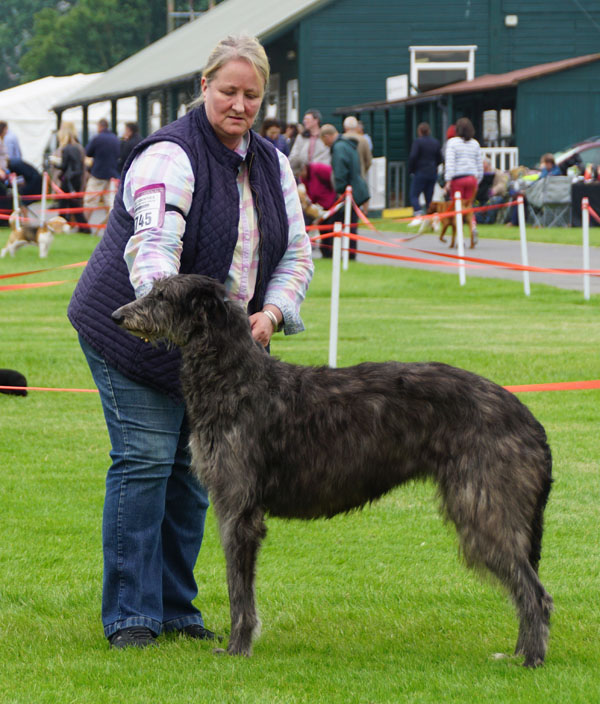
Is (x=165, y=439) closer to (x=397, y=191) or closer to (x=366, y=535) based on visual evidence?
(x=366, y=535)

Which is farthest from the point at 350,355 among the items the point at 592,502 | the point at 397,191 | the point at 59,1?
the point at 59,1

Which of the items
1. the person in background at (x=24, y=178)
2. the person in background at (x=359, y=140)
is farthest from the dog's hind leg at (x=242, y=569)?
the person in background at (x=24, y=178)

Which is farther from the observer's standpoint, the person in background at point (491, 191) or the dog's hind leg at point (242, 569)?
the person in background at point (491, 191)

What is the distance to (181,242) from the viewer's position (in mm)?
4504

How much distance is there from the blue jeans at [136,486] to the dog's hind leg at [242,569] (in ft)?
1.26

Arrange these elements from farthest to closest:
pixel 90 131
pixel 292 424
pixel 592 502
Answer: pixel 90 131 < pixel 592 502 < pixel 292 424

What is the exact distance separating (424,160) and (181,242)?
25.3 m

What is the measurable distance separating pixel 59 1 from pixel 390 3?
80.1 meters

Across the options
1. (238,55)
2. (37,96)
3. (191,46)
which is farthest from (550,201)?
(37,96)

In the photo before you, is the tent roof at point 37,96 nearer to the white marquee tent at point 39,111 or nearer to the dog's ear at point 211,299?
the white marquee tent at point 39,111

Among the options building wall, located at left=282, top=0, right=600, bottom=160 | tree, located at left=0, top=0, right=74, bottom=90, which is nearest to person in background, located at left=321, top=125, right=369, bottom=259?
building wall, located at left=282, top=0, right=600, bottom=160

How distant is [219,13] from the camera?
55.6m

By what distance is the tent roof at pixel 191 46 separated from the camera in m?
37.0

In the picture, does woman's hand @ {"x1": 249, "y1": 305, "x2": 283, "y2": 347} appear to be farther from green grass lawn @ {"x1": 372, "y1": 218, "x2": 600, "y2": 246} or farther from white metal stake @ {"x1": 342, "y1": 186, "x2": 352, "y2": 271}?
green grass lawn @ {"x1": 372, "y1": 218, "x2": 600, "y2": 246}
